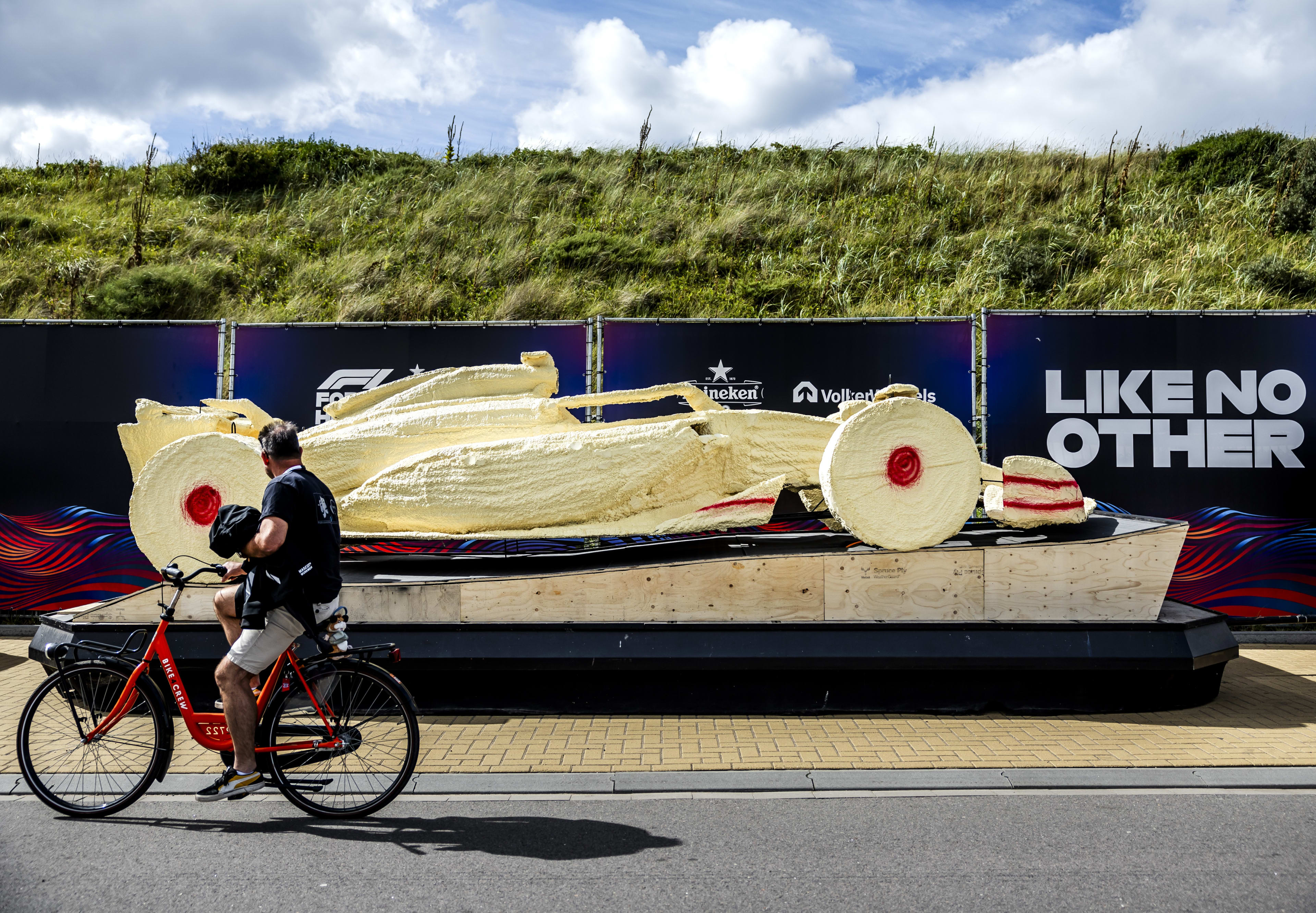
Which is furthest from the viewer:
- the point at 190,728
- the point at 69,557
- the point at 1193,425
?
the point at 69,557

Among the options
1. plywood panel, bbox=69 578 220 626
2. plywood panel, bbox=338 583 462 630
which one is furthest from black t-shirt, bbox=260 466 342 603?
plywood panel, bbox=69 578 220 626

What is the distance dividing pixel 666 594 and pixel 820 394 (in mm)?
3244

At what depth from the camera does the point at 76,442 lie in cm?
771

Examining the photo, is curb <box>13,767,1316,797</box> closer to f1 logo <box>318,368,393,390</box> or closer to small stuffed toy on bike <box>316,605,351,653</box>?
small stuffed toy on bike <box>316,605,351,653</box>

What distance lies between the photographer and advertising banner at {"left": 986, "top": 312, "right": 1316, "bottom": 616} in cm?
730

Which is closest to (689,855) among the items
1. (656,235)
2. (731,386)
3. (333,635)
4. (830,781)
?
(830,781)

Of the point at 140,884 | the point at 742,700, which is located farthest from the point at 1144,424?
the point at 140,884

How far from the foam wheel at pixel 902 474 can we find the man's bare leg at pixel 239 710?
3121mm

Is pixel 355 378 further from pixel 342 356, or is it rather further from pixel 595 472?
pixel 595 472

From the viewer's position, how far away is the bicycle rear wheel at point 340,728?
3.47 meters

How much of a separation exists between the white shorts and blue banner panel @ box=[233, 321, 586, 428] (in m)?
4.53

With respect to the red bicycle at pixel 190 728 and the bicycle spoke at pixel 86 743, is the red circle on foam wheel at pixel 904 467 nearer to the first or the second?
the red bicycle at pixel 190 728

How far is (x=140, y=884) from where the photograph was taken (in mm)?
2945

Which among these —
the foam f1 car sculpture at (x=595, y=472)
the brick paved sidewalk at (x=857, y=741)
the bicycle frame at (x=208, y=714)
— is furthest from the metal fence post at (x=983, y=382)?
the bicycle frame at (x=208, y=714)
